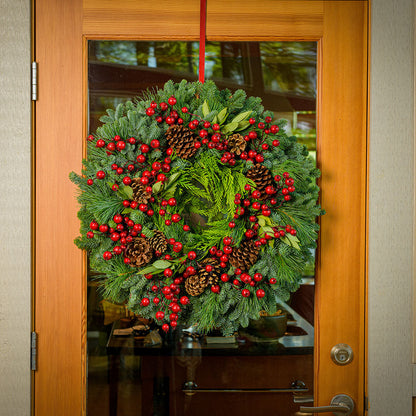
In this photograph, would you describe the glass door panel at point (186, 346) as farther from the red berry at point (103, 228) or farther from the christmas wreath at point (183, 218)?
the red berry at point (103, 228)

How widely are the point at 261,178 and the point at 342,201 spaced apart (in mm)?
397

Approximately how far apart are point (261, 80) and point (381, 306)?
0.87 metres

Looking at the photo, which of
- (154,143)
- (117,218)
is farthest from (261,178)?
(117,218)

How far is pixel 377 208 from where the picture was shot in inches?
58.7

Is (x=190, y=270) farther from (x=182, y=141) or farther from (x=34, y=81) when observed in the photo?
(x=34, y=81)

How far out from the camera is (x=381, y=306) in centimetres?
149

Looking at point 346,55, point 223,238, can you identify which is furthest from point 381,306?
point 346,55

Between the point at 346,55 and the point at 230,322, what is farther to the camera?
the point at 346,55

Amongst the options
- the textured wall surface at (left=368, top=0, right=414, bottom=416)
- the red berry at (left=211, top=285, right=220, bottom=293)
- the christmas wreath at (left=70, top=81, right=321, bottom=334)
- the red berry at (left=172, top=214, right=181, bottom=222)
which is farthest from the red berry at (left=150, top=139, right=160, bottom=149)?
the textured wall surface at (left=368, top=0, right=414, bottom=416)

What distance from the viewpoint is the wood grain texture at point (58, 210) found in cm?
151

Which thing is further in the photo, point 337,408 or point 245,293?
point 337,408

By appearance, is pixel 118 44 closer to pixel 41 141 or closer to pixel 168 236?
pixel 41 141

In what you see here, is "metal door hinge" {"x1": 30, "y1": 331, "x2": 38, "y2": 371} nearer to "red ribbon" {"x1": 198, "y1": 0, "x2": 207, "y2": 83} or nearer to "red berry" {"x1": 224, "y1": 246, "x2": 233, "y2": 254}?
"red berry" {"x1": 224, "y1": 246, "x2": 233, "y2": 254}

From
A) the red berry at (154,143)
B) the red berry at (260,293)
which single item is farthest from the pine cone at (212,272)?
the red berry at (154,143)
